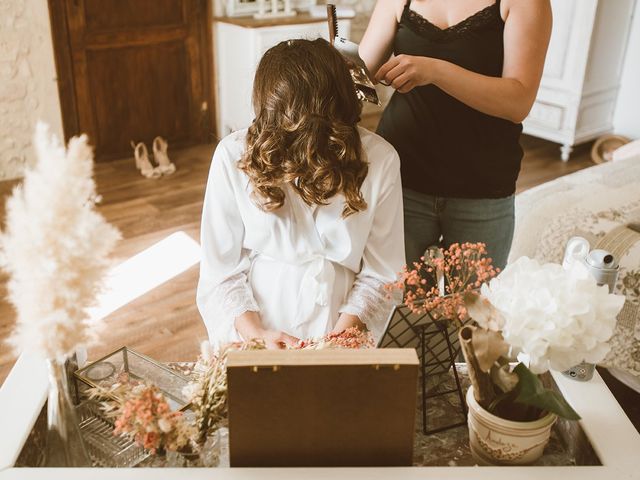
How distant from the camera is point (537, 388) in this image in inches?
35.4

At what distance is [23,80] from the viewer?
12.9 feet

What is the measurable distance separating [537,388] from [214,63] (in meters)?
4.10

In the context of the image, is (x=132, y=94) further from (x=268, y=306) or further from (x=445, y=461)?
(x=445, y=461)

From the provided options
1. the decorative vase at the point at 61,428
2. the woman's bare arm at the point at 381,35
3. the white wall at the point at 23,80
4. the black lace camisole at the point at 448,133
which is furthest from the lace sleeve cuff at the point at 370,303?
the white wall at the point at 23,80

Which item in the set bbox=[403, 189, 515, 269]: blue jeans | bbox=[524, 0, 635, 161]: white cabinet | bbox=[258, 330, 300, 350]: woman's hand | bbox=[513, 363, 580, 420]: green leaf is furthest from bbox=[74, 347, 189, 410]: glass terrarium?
bbox=[524, 0, 635, 161]: white cabinet

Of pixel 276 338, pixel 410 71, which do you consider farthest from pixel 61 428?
pixel 410 71

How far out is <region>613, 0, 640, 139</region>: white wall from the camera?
4.56m

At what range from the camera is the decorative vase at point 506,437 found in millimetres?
921

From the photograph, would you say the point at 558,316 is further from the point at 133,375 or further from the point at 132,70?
the point at 132,70

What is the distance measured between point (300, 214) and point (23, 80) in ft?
10.1

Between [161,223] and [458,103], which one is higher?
[458,103]

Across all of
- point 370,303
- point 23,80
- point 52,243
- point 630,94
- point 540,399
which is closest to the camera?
point 52,243

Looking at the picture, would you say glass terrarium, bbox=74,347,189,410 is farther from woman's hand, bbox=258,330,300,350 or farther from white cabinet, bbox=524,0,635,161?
white cabinet, bbox=524,0,635,161

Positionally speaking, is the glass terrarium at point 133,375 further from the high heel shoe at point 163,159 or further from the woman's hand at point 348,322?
the high heel shoe at point 163,159
